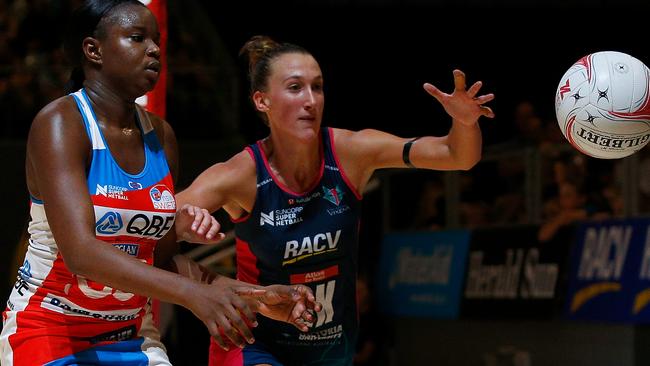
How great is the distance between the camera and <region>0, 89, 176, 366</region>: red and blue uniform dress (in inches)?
119

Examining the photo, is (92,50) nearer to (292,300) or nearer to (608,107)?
(292,300)

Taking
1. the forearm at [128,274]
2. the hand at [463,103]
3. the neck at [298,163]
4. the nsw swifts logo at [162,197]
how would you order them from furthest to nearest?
1. the neck at [298,163]
2. the hand at [463,103]
3. the nsw swifts logo at [162,197]
4. the forearm at [128,274]

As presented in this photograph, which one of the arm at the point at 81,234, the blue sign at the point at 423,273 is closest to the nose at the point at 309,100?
the arm at the point at 81,234

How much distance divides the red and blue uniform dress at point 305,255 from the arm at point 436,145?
0.35ft

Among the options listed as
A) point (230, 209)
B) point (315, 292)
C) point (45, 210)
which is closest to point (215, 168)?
point (230, 209)

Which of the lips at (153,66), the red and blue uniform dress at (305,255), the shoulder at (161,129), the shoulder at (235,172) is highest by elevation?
the lips at (153,66)

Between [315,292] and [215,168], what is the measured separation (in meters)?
0.66

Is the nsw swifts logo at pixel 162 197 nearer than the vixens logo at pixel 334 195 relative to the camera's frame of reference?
Yes

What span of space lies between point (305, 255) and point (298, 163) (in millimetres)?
414

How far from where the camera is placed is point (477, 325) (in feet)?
29.1

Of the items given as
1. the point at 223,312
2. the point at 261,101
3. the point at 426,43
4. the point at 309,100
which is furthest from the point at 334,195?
the point at 426,43

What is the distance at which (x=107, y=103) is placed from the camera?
317cm

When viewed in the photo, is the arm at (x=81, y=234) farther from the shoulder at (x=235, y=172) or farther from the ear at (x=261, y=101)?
the ear at (x=261, y=101)

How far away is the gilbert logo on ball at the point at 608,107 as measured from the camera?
4.04 m
